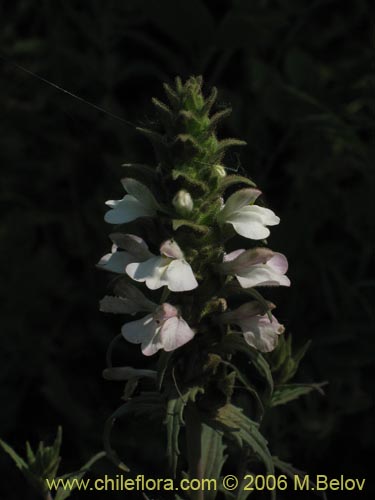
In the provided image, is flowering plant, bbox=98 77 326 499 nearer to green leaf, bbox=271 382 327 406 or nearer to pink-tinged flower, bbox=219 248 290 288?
pink-tinged flower, bbox=219 248 290 288

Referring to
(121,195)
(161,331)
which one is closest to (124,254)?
(161,331)

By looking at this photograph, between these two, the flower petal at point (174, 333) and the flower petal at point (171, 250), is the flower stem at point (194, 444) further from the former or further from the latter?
the flower petal at point (171, 250)

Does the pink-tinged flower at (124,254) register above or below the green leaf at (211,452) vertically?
above

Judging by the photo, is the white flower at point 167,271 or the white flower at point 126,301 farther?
the white flower at point 126,301

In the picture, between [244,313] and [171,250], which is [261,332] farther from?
[171,250]

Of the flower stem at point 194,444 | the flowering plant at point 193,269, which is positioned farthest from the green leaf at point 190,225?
the flower stem at point 194,444

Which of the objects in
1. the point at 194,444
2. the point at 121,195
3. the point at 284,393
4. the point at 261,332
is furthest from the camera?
the point at 121,195

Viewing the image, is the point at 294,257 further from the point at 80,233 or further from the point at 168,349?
the point at 168,349
